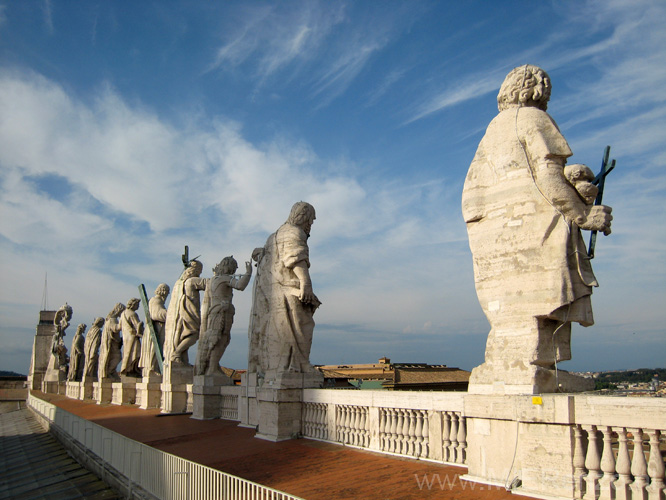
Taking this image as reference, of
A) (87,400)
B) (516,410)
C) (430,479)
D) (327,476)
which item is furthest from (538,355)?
(87,400)

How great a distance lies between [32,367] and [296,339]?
3110 cm

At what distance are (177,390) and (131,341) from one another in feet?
20.7

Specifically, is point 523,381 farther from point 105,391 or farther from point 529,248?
point 105,391

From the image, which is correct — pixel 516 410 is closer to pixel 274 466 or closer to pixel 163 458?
pixel 274 466

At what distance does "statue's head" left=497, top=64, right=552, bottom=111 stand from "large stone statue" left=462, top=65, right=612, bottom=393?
0.04 ft

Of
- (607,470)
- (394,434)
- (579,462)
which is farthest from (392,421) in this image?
(607,470)

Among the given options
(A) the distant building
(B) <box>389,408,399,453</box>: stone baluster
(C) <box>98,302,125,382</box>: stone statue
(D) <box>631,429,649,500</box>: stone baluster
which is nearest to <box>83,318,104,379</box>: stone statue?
(C) <box>98,302,125,382</box>: stone statue

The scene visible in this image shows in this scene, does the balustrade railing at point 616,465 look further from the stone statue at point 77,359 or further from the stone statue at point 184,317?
the stone statue at point 77,359

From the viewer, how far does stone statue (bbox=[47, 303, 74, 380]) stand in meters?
30.0

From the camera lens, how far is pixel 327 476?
5.92 meters

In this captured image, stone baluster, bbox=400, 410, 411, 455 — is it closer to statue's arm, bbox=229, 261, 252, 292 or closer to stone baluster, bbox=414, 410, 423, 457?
stone baluster, bbox=414, 410, 423, 457

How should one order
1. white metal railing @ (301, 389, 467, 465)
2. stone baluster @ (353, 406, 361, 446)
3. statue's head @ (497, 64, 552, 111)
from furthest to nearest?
stone baluster @ (353, 406, 361, 446)
white metal railing @ (301, 389, 467, 465)
statue's head @ (497, 64, 552, 111)

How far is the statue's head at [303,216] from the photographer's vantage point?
30.7ft

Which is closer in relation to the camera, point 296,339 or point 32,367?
point 296,339
